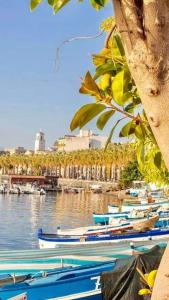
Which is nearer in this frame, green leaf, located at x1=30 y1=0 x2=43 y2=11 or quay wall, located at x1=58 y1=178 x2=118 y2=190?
green leaf, located at x1=30 y1=0 x2=43 y2=11

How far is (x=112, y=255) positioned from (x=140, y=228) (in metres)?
9.67

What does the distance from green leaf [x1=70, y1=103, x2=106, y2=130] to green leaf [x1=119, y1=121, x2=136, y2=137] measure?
282mm

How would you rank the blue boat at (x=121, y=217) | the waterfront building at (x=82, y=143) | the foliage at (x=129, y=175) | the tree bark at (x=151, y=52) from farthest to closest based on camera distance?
the waterfront building at (x=82, y=143) < the foliage at (x=129, y=175) < the blue boat at (x=121, y=217) < the tree bark at (x=151, y=52)

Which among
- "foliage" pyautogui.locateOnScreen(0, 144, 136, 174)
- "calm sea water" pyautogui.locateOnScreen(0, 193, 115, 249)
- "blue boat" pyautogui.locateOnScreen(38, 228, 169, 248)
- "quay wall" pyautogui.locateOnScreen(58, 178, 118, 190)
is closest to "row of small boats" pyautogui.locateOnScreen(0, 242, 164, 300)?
"blue boat" pyautogui.locateOnScreen(38, 228, 169, 248)

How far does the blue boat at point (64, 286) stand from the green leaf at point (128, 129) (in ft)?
20.7

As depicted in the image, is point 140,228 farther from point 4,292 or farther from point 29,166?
point 29,166

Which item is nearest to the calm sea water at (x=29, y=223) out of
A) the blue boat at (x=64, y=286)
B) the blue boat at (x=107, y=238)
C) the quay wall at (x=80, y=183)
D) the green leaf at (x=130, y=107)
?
the blue boat at (x=107, y=238)

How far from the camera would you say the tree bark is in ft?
2.87

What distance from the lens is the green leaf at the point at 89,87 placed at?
3.65 ft

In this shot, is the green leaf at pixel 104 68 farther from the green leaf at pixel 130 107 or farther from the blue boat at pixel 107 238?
the blue boat at pixel 107 238

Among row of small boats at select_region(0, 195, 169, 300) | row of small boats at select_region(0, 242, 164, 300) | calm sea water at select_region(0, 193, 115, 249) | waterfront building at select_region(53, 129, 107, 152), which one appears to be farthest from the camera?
waterfront building at select_region(53, 129, 107, 152)

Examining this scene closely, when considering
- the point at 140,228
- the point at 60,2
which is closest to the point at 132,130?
the point at 60,2

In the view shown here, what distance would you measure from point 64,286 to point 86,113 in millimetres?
6969

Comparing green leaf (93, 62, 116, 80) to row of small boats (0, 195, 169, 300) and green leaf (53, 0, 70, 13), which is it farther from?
row of small boats (0, 195, 169, 300)
